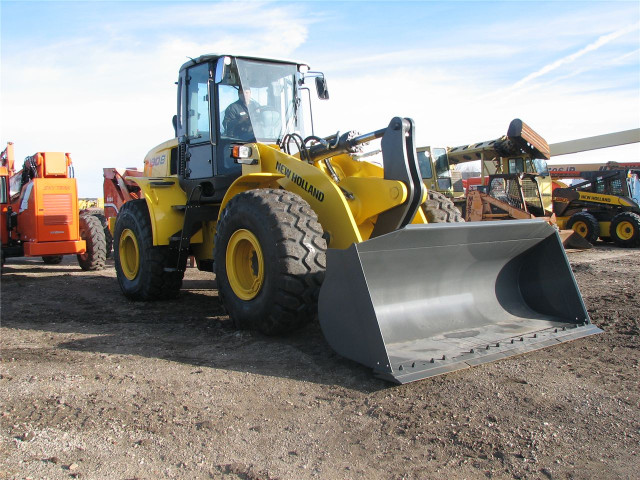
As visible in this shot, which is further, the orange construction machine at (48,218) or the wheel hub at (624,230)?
the wheel hub at (624,230)

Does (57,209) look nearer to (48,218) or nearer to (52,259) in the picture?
(48,218)

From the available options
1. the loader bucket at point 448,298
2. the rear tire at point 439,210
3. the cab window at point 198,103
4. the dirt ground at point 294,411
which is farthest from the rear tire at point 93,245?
the loader bucket at point 448,298

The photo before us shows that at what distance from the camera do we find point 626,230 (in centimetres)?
1486

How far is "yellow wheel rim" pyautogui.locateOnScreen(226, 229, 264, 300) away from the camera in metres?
4.92

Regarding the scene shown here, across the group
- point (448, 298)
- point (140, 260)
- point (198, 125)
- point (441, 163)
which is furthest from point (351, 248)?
point (441, 163)

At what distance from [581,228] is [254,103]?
1258 cm

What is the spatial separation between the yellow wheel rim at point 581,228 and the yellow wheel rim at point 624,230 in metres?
0.77

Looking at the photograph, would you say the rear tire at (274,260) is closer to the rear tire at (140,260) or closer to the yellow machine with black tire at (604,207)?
the rear tire at (140,260)

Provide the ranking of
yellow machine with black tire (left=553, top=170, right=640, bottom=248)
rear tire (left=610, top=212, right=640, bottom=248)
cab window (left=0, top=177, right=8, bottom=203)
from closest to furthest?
cab window (left=0, top=177, right=8, bottom=203) → rear tire (left=610, top=212, right=640, bottom=248) → yellow machine with black tire (left=553, top=170, right=640, bottom=248)

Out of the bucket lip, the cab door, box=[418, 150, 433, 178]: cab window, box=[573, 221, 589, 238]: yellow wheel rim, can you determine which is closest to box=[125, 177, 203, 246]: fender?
the cab door

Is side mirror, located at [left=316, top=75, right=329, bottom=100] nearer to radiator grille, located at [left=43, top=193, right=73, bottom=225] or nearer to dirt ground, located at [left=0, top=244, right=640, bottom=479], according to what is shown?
dirt ground, located at [left=0, top=244, right=640, bottom=479]

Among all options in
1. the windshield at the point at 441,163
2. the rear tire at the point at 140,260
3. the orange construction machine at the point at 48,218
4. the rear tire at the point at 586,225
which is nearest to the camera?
the rear tire at the point at 140,260

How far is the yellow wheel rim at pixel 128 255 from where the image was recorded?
7098mm

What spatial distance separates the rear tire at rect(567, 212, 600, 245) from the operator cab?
38.5 feet
